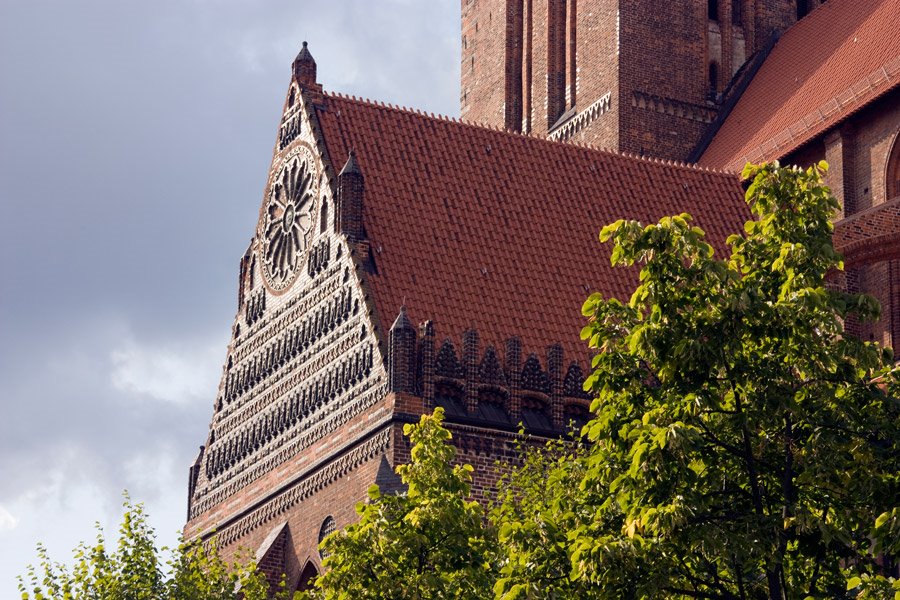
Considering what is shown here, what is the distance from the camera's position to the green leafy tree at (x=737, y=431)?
727 inches

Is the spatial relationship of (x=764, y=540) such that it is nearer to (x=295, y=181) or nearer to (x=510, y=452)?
(x=510, y=452)

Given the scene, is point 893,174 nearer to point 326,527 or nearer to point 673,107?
point 673,107

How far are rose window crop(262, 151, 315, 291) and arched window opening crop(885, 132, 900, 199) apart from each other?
11.1 metres

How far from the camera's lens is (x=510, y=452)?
35.1 meters

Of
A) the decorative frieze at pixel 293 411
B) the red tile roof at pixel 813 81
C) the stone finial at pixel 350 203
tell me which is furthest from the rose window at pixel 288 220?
the red tile roof at pixel 813 81

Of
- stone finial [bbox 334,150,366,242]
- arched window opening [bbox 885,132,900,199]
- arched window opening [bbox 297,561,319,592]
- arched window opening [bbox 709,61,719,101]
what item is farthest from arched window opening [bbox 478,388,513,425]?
arched window opening [bbox 709,61,719,101]

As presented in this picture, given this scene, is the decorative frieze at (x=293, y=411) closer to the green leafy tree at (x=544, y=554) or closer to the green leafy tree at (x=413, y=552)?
the green leafy tree at (x=413, y=552)

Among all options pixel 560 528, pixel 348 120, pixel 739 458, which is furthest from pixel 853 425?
pixel 348 120

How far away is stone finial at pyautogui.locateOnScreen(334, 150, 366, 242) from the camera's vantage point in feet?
121

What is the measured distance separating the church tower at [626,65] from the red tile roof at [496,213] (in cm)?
567

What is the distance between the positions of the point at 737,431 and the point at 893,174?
22.3 m

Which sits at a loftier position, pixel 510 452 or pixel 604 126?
pixel 604 126

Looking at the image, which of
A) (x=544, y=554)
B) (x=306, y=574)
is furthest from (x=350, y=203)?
(x=544, y=554)

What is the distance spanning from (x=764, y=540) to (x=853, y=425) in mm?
1377
